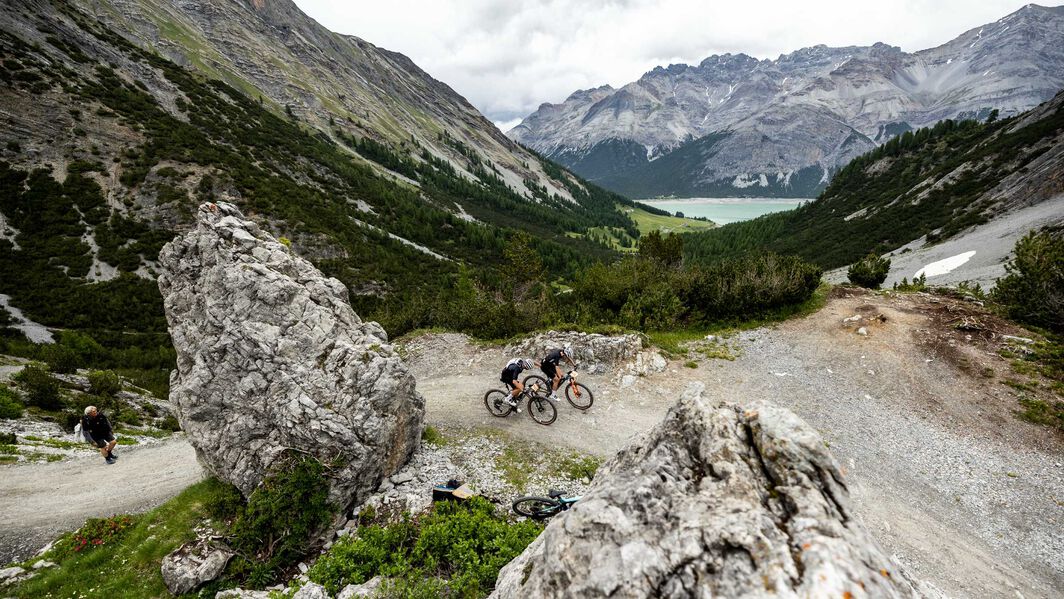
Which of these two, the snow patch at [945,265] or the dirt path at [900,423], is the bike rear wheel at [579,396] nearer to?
the dirt path at [900,423]

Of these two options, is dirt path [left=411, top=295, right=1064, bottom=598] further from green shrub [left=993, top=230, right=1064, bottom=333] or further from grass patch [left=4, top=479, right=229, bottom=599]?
grass patch [left=4, top=479, right=229, bottom=599]

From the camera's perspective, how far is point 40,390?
53.8 feet

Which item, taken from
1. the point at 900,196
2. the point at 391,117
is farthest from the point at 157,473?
the point at 391,117

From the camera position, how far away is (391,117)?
18888 cm

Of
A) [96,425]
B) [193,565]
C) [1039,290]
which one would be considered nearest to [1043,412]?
[1039,290]

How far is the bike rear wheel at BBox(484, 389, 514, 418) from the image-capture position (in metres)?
14.1

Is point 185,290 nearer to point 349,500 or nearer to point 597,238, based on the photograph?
point 349,500

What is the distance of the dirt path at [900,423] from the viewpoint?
27.2ft

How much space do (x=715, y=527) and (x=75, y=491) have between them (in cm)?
1755

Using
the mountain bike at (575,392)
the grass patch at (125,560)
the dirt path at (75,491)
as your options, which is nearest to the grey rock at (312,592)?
the grass patch at (125,560)

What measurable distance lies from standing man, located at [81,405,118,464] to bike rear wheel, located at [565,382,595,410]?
1610 cm

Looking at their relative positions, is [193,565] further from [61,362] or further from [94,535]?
[61,362]

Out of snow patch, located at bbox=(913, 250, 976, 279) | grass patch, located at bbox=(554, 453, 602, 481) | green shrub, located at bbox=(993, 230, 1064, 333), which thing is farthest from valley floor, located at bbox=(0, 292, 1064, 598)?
snow patch, located at bbox=(913, 250, 976, 279)

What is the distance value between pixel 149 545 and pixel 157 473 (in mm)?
5120
